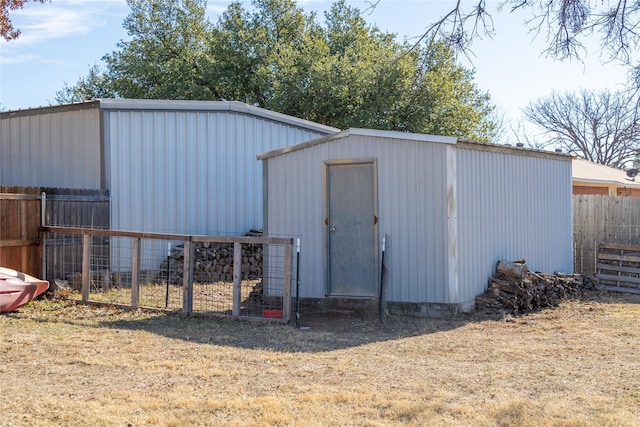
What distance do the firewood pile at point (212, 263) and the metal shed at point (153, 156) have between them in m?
0.50

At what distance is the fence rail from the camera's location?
9.06m

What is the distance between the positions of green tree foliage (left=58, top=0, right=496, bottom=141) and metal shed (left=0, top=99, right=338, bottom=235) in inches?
266

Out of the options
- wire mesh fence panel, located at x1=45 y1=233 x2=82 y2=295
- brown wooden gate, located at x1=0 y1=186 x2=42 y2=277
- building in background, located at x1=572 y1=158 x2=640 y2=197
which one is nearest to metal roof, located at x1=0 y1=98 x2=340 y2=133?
brown wooden gate, located at x1=0 y1=186 x2=42 y2=277

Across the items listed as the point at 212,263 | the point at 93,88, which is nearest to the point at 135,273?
the point at 212,263

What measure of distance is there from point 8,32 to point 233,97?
1169 cm

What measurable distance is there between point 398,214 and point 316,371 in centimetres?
392

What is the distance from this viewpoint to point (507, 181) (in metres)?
11.0

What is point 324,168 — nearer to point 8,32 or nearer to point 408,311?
point 408,311

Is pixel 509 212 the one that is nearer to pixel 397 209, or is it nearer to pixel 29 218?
pixel 397 209

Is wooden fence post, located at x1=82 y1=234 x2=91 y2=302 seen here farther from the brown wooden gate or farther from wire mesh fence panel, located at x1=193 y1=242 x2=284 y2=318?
wire mesh fence panel, located at x1=193 y1=242 x2=284 y2=318

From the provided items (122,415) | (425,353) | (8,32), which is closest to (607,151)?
(8,32)

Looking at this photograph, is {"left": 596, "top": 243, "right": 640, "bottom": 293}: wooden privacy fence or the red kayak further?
{"left": 596, "top": 243, "right": 640, "bottom": 293}: wooden privacy fence

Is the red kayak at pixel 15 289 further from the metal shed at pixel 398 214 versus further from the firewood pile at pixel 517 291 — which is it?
the firewood pile at pixel 517 291

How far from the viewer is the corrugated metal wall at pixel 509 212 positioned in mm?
9828
